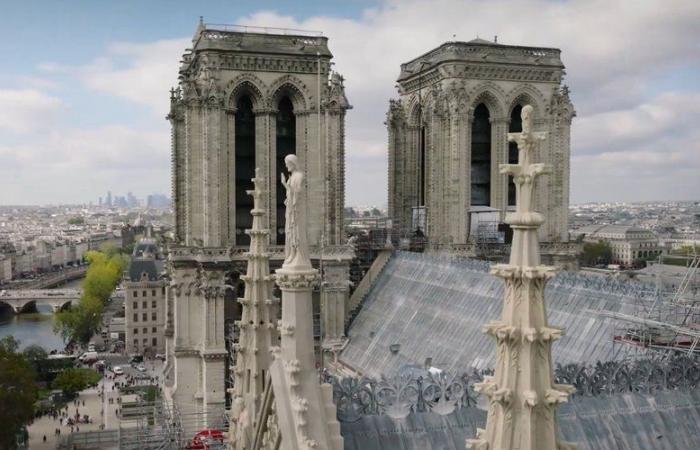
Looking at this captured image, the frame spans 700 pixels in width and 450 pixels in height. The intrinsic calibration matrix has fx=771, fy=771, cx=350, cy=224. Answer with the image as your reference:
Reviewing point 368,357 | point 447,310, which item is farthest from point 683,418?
point 368,357

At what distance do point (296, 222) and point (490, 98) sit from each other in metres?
29.6

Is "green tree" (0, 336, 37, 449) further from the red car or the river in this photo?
the river

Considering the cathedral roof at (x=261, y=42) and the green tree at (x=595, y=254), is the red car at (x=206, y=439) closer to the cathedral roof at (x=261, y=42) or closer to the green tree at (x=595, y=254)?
the cathedral roof at (x=261, y=42)

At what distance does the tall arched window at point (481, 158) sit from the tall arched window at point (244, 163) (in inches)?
498

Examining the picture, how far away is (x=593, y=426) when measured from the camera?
1675 cm

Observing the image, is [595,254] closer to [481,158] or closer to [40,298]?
[40,298]

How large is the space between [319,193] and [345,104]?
→ 449 cm

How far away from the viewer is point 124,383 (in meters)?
77.5

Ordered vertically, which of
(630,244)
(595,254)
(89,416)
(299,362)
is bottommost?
(89,416)

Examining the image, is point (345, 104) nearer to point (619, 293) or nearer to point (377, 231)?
point (377, 231)

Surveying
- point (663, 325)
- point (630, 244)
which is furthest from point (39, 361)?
point (630, 244)

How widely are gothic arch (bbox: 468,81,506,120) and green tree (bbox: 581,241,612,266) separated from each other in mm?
116957

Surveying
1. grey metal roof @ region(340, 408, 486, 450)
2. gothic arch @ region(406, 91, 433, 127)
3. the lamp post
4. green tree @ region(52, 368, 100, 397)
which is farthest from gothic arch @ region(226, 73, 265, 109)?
green tree @ region(52, 368, 100, 397)

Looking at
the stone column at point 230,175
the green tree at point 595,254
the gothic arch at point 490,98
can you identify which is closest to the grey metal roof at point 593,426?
the stone column at point 230,175
